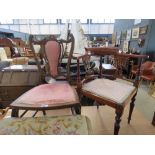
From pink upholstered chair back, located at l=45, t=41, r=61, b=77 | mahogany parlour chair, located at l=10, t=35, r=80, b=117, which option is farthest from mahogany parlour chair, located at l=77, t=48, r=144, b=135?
pink upholstered chair back, located at l=45, t=41, r=61, b=77

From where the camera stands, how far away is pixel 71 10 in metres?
0.62

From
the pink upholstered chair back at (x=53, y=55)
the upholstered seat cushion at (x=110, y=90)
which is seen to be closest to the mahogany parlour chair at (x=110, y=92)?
the upholstered seat cushion at (x=110, y=90)

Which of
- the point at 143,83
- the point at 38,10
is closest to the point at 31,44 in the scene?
the point at 38,10

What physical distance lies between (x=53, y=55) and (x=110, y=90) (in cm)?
64

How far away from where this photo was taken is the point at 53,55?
131cm

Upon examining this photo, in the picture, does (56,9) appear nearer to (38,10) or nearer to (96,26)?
(38,10)

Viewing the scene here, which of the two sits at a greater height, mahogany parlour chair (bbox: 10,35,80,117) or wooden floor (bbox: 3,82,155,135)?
mahogany parlour chair (bbox: 10,35,80,117)

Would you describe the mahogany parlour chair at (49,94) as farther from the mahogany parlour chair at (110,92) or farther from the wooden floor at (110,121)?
the wooden floor at (110,121)

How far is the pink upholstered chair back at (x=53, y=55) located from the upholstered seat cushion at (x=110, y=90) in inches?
13.9

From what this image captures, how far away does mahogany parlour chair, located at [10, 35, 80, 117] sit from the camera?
35.5 inches

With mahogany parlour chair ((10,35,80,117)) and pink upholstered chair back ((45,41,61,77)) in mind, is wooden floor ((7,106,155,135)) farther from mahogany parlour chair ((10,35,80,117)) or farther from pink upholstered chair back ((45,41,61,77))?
pink upholstered chair back ((45,41,61,77))

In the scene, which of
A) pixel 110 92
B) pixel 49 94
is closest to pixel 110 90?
pixel 110 92

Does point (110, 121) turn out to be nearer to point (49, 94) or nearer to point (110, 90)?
point (110, 90)

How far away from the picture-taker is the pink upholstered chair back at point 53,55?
129cm
